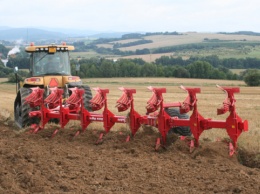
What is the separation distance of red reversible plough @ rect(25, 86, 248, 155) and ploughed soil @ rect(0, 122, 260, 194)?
0.83 ft

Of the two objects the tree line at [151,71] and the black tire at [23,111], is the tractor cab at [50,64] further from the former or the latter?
the tree line at [151,71]

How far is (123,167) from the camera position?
19.8 feet

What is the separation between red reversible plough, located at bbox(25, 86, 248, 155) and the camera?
6.49 m

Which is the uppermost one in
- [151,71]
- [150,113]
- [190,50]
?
[150,113]

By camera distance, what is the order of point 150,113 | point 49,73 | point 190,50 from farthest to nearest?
point 190,50 < point 49,73 < point 150,113

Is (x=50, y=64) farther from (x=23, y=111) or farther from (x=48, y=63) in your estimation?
(x=23, y=111)

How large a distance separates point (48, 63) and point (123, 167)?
5842 mm

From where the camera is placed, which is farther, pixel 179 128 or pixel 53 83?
pixel 53 83

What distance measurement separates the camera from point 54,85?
1080 centimetres

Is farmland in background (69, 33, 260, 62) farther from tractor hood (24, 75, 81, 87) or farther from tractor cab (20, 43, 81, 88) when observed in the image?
tractor hood (24, 75, 81, 87)

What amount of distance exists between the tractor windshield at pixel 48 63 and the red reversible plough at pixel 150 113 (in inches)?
54.0

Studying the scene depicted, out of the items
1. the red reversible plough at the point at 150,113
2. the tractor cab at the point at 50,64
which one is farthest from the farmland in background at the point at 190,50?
the red reversible plough at the point at 150,113

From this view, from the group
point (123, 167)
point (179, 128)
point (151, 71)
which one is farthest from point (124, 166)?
point (151, 71)

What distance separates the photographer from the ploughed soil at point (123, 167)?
16.6ft
